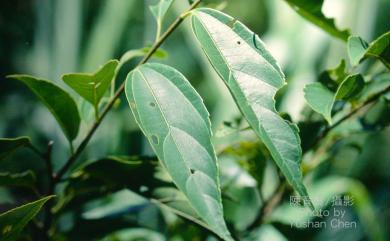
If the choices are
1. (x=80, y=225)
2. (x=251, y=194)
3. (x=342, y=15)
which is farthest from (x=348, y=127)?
(x=342, y=15)

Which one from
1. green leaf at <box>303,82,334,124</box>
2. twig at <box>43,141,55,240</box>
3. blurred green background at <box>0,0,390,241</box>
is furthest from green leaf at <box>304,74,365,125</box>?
blurred green background at <box>0,0,390,241</box>

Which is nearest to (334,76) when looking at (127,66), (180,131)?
(180,131)

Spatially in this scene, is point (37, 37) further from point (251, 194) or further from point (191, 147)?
point (191, 147)

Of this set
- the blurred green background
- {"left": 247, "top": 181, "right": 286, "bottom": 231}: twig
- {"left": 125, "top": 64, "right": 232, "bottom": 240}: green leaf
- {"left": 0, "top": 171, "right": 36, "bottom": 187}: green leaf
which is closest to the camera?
{"left": 125, "top": 64, "right": 232, "bottom": 240}: green leaf

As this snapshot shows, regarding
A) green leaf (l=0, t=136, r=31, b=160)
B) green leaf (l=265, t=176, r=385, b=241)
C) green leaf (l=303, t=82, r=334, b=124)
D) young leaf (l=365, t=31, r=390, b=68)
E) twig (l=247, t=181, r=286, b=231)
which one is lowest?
green leaf (l=265, t=176, r=385, b=241)

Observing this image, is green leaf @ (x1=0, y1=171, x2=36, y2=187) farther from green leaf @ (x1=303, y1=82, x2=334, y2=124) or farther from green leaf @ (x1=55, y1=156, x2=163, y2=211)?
green leaf @ (x1=303, y1=82, x2=334, y2=124)

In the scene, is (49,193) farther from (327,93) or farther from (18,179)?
(327,93)

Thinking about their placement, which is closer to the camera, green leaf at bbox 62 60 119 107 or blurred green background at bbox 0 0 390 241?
green leaf at bbox 62 60 119 107
